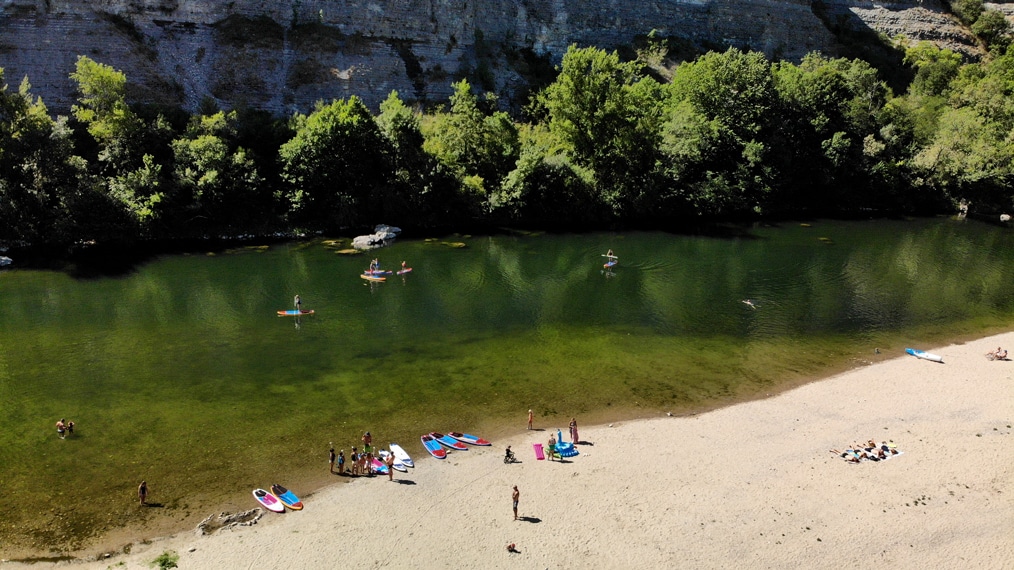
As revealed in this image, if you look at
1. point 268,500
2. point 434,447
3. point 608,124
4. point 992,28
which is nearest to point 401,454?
point 434,447

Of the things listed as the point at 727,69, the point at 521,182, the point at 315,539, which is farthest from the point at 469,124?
the point at 315,539

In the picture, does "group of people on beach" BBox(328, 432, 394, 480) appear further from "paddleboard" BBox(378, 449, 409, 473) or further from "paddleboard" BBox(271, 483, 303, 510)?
"paddleboard" BBox(271, 483, 303, 510)

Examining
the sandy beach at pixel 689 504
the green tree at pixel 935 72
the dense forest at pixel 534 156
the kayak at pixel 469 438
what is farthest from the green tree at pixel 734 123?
the kayak at pixel 469 438

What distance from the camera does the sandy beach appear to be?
18.2m

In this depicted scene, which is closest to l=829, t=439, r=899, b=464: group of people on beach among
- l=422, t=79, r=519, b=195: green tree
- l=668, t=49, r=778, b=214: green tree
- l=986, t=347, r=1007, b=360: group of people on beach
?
l=986, t=347, r=1007, b=360: group of people on beach

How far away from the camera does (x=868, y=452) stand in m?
23.4

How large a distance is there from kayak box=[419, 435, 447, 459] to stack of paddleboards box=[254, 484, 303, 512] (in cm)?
501

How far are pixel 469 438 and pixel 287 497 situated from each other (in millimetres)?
6926

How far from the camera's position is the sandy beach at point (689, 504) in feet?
59.8

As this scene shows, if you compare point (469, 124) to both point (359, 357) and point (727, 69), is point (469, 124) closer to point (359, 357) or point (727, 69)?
point (727, 69)

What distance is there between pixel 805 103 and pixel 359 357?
65.6 meters

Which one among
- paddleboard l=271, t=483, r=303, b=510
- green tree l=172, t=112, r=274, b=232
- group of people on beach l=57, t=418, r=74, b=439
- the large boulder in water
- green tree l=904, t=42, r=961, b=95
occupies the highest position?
green tree l=904, t=42, r=961, b=95

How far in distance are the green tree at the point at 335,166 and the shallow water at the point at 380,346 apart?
503cm

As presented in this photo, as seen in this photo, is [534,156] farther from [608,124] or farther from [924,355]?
[924,355]
